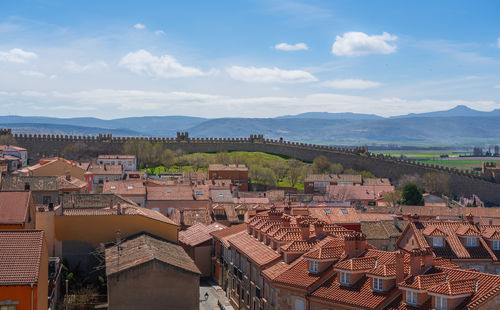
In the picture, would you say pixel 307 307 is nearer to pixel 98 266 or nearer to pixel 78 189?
pixel 98 266

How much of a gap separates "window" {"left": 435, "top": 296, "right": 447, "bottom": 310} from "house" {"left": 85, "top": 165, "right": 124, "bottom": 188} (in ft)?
176

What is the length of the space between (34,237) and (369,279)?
11.0 metres

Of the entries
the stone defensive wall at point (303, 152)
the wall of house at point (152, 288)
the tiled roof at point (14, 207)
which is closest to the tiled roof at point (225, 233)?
the wall of house at point (152, 288)

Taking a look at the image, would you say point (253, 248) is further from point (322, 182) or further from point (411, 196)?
point (322, 182)

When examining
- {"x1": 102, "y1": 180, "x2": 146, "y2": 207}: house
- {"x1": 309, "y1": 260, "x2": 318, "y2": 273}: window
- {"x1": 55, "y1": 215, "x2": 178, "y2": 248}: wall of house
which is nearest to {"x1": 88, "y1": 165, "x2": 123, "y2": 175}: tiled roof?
{"x1": 102, "y1": 180, "x2": 146, "y2": 207}: house

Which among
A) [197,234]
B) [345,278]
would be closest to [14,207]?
[345,278]

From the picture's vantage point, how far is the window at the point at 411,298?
20.3 m

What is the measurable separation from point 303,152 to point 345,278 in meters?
91.3

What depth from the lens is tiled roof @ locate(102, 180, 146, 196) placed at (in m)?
54.7

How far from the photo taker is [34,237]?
20.3 meters

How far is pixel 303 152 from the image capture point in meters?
114

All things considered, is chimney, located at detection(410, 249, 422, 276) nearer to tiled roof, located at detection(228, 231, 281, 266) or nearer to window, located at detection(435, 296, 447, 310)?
window, located at detection(435, 296, 447, 310)

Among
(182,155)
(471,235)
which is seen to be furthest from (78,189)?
(182,155)

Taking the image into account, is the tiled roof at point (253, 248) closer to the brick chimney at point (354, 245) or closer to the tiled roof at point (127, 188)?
the brick chimney at point (354, 245)
